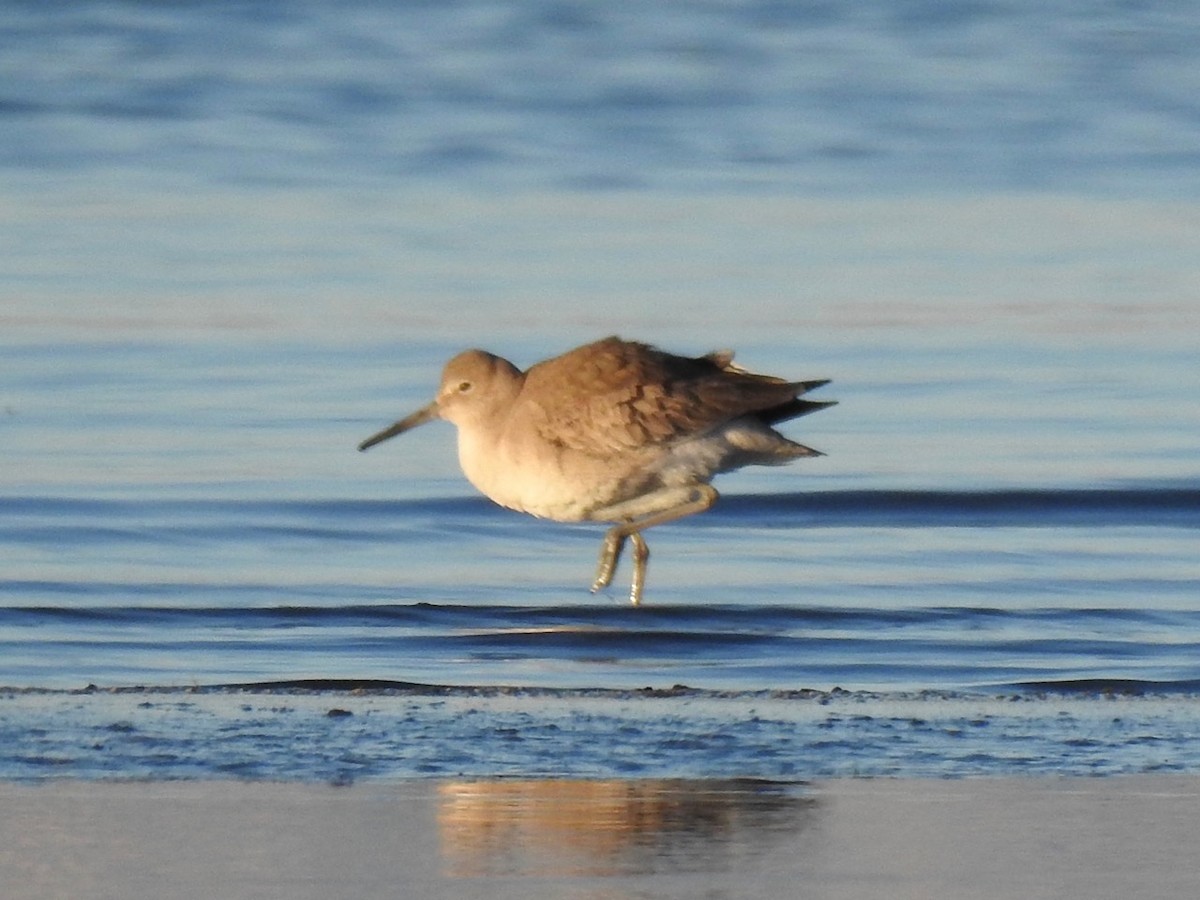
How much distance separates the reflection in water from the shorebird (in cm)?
296

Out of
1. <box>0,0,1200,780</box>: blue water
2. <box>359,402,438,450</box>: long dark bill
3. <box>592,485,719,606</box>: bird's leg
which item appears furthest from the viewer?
<box>359,402,438,450</box>: long dark bill

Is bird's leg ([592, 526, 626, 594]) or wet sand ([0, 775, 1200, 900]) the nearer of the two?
wet sand ([0, 775, 1200, 900])

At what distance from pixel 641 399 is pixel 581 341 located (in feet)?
12.8

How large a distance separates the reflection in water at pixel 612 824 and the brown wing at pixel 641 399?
2.95m

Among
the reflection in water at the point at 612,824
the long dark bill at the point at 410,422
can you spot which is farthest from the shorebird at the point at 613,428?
the reflection in water at the point at 612,824

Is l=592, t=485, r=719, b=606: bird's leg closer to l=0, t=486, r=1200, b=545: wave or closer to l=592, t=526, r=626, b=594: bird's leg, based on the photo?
l=592, t=526, r=626, b=594: bird's leg

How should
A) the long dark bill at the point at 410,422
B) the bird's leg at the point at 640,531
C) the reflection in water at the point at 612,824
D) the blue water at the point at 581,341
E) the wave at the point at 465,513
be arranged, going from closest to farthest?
the reflection in water at the point at 612,824 → the blue water at the point at 581,341 → the bird's leg at the point at 640,531 → the long dark bill at the point at 410,422 → the wave at the point at 465,513

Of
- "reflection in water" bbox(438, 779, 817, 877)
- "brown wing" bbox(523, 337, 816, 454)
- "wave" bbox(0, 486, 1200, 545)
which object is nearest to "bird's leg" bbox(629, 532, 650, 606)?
"brown wing" bbox(523, 337, 816, 454)

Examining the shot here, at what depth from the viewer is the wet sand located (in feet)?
13.6

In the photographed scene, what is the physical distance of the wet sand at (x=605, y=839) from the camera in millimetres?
4156

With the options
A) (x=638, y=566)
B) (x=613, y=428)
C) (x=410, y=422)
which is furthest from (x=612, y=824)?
(x=410, y=422)

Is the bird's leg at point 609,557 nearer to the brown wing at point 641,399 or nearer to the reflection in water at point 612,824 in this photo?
the brown wing at point 641,399

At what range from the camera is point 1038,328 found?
12.5m

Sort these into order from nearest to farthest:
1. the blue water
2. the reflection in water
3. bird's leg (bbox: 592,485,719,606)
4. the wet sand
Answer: the wet sand < the reflection in water < the blue water < bird's leg (bbox: 592,485,719,606)
